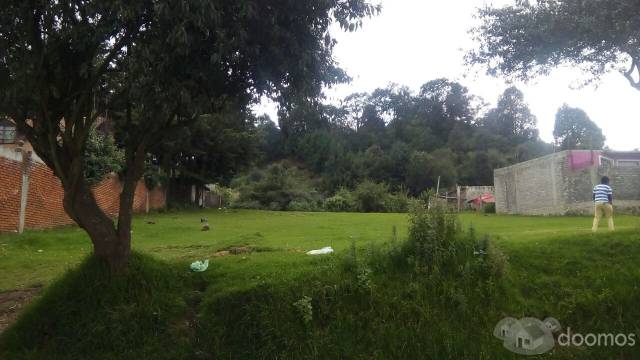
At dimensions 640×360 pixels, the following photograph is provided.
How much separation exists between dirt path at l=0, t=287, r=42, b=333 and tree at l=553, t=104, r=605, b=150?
66.4 metres

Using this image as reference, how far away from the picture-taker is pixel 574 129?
69.3 meters

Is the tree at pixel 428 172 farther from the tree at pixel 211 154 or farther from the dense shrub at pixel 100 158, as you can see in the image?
the dense shrub at pixel 100 158

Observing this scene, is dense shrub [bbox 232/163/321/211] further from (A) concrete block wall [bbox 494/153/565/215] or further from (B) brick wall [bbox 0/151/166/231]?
(B) brick wall [bbox 0/151/166/231]

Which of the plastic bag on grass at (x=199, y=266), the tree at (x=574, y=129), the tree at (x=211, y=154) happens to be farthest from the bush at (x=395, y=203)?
the tree at (x=574, y=129)

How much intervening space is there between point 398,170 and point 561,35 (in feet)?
185

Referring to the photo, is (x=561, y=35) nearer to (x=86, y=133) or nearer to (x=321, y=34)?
(x=321, y=34)

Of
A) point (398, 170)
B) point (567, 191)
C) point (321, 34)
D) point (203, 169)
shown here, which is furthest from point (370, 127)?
point (321, 34)

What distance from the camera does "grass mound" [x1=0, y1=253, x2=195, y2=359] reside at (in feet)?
21.3

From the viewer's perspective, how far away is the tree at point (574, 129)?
6562cm

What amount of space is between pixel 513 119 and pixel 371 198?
149 ft

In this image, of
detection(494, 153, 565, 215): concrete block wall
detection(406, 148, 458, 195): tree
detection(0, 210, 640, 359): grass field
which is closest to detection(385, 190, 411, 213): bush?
detection(494, 153, 565, 215): concrete block wall

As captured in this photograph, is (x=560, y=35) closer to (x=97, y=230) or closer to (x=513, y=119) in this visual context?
(x=97, y=230)

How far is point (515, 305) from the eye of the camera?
7.18m

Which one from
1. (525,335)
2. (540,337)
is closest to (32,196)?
(525,335)
